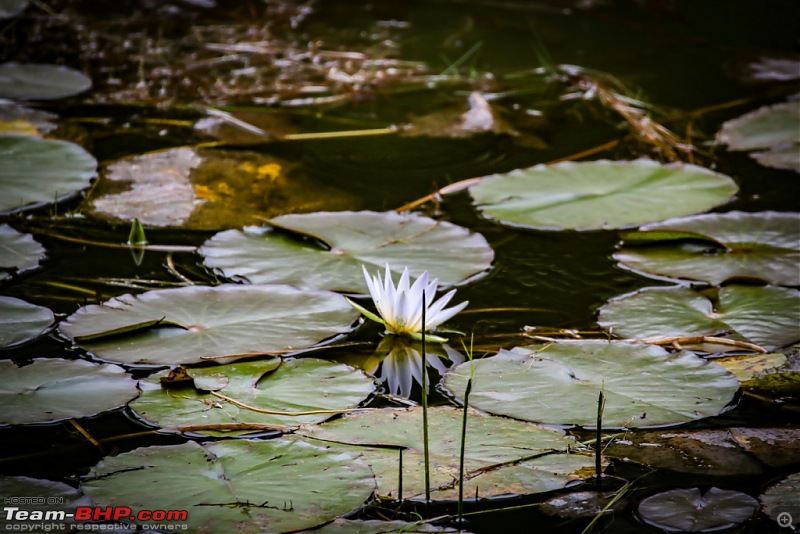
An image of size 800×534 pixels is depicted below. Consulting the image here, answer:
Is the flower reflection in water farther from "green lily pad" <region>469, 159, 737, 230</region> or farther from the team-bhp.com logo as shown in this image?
"green lily pad" <region>469, 159, 737, 230</region>

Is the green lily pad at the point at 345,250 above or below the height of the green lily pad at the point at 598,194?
below

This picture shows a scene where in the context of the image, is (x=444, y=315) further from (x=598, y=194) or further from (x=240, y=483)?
(x=598, y=194)

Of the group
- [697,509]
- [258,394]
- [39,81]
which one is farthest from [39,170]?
[697,509]

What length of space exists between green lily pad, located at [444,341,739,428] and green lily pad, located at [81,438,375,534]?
1.09ft

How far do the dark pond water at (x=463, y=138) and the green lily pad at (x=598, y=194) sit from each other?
5 cm

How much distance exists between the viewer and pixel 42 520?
3.67 ft

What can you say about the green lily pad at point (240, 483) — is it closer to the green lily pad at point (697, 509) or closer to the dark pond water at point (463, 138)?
the dark pond water at point (463, 138)

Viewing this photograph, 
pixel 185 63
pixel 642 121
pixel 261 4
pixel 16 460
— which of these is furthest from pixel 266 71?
pixel 16 460

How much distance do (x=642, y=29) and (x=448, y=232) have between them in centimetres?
263

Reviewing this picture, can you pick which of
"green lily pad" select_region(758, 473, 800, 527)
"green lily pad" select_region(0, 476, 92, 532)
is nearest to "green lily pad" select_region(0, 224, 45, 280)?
"green lily pad" select_region(0, 476, 92, 532)

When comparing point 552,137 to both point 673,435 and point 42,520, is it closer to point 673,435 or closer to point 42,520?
point 673,435

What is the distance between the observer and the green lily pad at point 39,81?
10.2 ft

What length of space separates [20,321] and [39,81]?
1843 mm

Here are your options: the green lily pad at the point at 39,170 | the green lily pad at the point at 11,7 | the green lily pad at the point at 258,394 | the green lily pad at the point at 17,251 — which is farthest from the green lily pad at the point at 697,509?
the green lily pad at the point at 11,7
